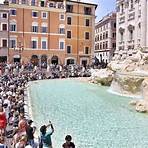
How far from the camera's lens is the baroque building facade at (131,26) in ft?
128

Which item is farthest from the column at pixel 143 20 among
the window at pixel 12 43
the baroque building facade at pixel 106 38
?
the baroque building facade at pixel 106 38

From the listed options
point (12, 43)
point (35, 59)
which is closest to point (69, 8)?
point (35, 59)

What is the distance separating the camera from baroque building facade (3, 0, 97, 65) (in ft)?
170

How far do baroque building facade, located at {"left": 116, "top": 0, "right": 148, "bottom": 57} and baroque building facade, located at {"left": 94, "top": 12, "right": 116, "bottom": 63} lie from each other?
21623 millimetres

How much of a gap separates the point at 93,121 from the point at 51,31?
39.8m

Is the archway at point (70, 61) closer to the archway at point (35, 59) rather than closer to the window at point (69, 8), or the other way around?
the archway at point (35, 59)

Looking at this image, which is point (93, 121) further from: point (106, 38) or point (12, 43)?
point (106, 38)

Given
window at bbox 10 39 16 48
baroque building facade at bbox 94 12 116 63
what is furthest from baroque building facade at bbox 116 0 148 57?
→ baroque building facade at bbox 94 12 116 63

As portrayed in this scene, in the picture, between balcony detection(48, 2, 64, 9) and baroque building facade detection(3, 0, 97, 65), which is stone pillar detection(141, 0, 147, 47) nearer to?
baroque building facade detection(3, 0, 97, 65)

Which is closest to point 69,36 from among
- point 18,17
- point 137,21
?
point 18,17

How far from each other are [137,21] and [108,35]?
3114cm

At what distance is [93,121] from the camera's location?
1527 cm

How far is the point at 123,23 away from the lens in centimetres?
4675

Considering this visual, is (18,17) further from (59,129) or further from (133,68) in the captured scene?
(59,129)
